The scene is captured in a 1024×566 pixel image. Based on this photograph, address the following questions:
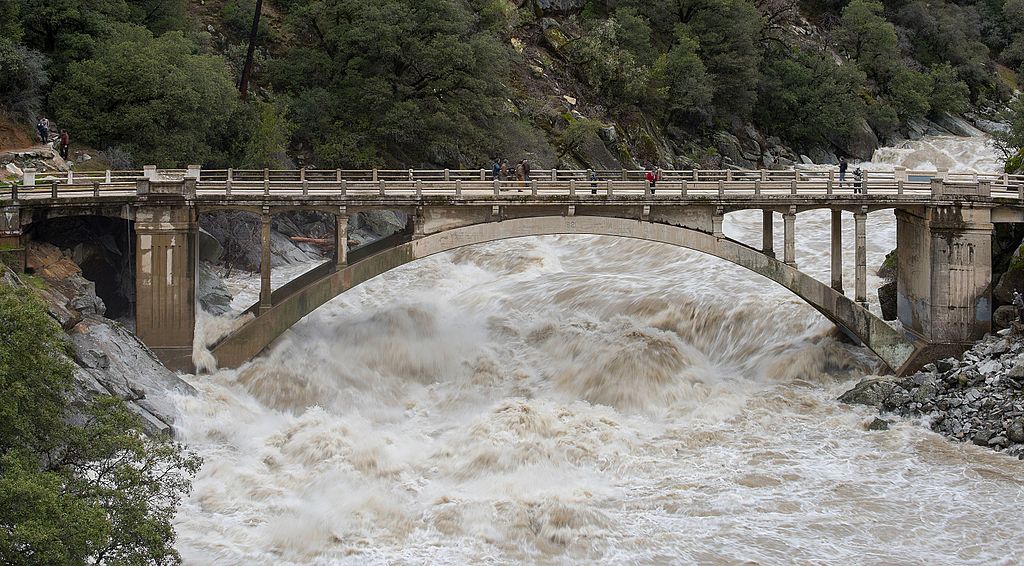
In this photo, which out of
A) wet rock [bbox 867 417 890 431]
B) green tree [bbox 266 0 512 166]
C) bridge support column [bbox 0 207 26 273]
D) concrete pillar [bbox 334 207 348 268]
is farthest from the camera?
green tree [bbox 266 0 512 166]

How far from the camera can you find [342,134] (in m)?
65.3

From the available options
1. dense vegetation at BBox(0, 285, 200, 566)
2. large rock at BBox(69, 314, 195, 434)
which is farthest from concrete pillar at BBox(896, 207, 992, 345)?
dense vegetation at BBox(0, 285, 200, 566)

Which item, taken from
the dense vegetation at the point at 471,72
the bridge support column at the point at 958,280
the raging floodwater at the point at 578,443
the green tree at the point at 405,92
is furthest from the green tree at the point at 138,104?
the bridge support column at the point at 958,280

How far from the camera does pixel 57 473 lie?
23547 mm

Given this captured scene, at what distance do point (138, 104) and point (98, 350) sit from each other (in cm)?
2181

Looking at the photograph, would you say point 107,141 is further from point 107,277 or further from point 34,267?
point 34,267

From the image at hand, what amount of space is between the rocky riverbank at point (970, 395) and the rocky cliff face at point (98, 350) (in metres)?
24.2

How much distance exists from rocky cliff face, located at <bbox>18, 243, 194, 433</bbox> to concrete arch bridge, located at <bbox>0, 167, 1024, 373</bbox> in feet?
6.71

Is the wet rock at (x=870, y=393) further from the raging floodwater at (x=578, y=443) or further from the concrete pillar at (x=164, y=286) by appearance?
the concrete pillar at (x=164, y=286)

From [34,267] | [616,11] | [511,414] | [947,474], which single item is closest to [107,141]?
[34,267]

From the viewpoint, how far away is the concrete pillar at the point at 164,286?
4088 centimetres

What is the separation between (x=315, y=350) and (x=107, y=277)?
8956 millimetres

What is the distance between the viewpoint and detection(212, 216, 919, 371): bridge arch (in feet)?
137

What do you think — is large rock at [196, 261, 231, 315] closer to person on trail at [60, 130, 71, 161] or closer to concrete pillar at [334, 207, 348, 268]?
concrete pillar at [334, 207, 348, 268]
